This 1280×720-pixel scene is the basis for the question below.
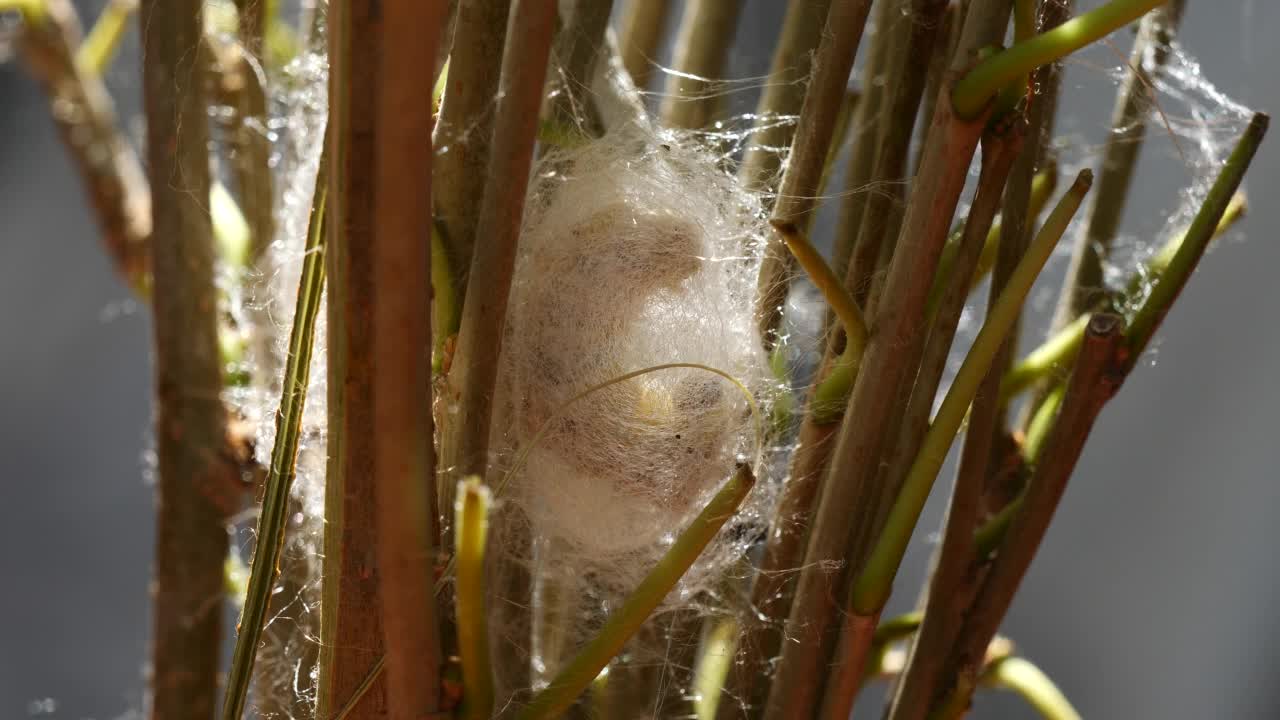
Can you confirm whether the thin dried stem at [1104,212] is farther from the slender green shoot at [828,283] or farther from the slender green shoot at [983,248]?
the slender green shoot at [828,283]

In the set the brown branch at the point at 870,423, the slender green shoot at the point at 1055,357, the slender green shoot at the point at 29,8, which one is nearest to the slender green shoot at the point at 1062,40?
the brown branch at the point at 870,423

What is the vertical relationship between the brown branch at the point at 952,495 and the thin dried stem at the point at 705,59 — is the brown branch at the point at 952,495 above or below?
below

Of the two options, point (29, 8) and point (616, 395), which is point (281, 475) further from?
point (29, 8)

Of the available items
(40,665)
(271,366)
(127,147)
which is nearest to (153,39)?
(271,366)

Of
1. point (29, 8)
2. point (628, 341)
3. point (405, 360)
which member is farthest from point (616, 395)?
point (29, 8)

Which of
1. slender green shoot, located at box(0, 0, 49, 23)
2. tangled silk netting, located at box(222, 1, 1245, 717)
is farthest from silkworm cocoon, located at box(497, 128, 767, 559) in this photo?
slender green shoot, located at box(0, 0, 49, 23)
